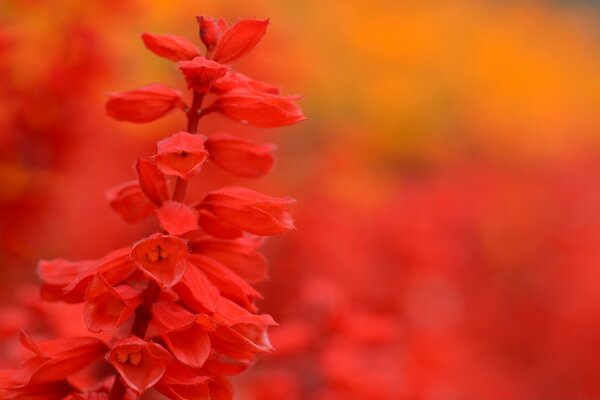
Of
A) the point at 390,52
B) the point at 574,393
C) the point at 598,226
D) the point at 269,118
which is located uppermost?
the point at 390,52

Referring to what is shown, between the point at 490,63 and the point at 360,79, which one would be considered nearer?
the point at 360,79

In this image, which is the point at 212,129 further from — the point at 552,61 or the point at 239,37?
the point at 552,61

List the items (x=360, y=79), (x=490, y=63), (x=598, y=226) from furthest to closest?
(x=490, y=63) < (x=360, y=79) < (x=598, y=226)

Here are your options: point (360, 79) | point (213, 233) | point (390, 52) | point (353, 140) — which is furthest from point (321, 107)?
point (213, 233)

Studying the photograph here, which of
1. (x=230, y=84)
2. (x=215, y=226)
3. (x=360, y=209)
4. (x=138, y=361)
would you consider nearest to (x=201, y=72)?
(x=230, y=84)

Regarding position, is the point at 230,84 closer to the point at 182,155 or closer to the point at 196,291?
the point at 182,155

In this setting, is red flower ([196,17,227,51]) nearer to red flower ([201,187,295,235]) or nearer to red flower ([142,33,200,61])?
red flower ([142,33,200,61])
